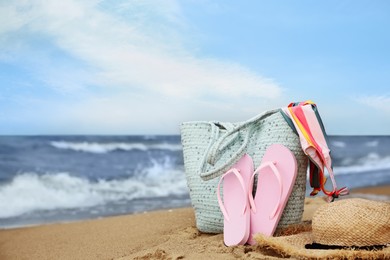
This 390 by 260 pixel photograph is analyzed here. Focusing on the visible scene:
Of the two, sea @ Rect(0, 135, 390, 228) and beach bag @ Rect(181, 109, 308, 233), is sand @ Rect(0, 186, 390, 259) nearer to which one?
beach bag @ Rect(181, 109, 308, 233)

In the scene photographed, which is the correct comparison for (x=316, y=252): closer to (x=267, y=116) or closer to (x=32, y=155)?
(x=267, y=116)

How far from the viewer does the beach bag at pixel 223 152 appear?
A: 8.16 feet

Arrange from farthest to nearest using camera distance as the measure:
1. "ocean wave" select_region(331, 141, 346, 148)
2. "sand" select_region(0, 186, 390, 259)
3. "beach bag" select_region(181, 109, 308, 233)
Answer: "ocean wave" select_region(331, 141, 346, 148)
"beach bag" select_region(181, 109, 308, 233)
"sand" select_region(0, 186, 390, 259)

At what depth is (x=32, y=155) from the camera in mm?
8719

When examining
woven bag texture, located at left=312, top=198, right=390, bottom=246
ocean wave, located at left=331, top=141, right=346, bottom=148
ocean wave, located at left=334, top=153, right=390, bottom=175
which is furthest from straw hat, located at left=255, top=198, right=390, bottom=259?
ocean wave, located at left=331, top=141, right=346, bottom=148

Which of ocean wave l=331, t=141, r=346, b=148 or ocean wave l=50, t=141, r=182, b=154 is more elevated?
ocean wave l=50, t=141, r=182, b=154

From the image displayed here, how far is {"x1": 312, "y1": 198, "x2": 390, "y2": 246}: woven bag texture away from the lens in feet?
6.21

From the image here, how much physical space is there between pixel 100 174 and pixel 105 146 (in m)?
2.98

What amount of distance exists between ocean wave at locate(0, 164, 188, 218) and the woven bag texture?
3.34m

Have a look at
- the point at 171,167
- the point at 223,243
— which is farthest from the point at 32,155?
the point at 223,243

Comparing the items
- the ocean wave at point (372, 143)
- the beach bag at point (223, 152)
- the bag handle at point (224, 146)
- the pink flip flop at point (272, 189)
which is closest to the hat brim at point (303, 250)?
the pink flip flop at point (272, 189)

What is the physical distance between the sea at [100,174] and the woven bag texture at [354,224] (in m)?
2.73

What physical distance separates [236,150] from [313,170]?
0.42 meters

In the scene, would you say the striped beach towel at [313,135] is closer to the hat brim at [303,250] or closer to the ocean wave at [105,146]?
the hat brim at [303,250]
